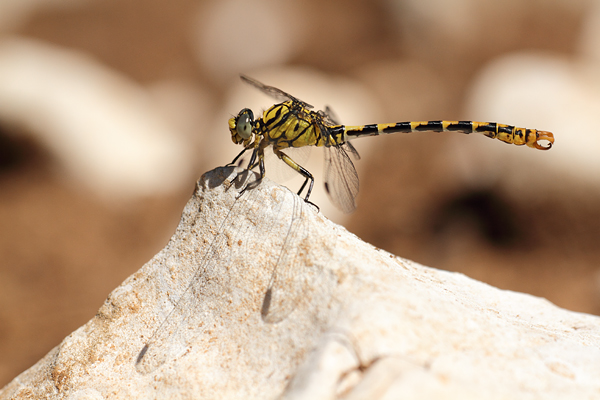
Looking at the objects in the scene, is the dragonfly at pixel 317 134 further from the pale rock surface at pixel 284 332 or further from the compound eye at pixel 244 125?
the pale rock surface at pixel 284 332

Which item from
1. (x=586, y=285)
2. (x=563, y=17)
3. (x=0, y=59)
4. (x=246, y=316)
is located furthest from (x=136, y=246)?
(x=563, y=17)

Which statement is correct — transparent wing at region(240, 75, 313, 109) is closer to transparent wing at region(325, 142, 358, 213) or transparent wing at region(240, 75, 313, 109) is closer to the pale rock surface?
transparent wing at region(325, 142, 358, 213)

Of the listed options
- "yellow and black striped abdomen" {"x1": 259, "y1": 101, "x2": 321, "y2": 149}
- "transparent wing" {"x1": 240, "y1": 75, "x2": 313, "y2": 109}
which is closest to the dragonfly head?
"yellow and black striped abdomen" {"x1": 259, "y1": 101, "x2": 321, "y2": 149}

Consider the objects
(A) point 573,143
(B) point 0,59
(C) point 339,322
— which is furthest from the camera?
(B) point 0,59

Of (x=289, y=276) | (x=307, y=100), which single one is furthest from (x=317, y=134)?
(x=307, y=100)

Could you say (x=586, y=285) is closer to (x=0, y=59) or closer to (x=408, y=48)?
(x=408, y=48)

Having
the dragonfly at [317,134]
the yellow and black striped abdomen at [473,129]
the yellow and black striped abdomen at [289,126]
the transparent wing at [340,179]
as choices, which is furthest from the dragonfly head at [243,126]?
the yellow and black striped abdomen at [473,129]

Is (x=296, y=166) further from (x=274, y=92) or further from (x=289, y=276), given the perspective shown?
(x=289, y=276)
